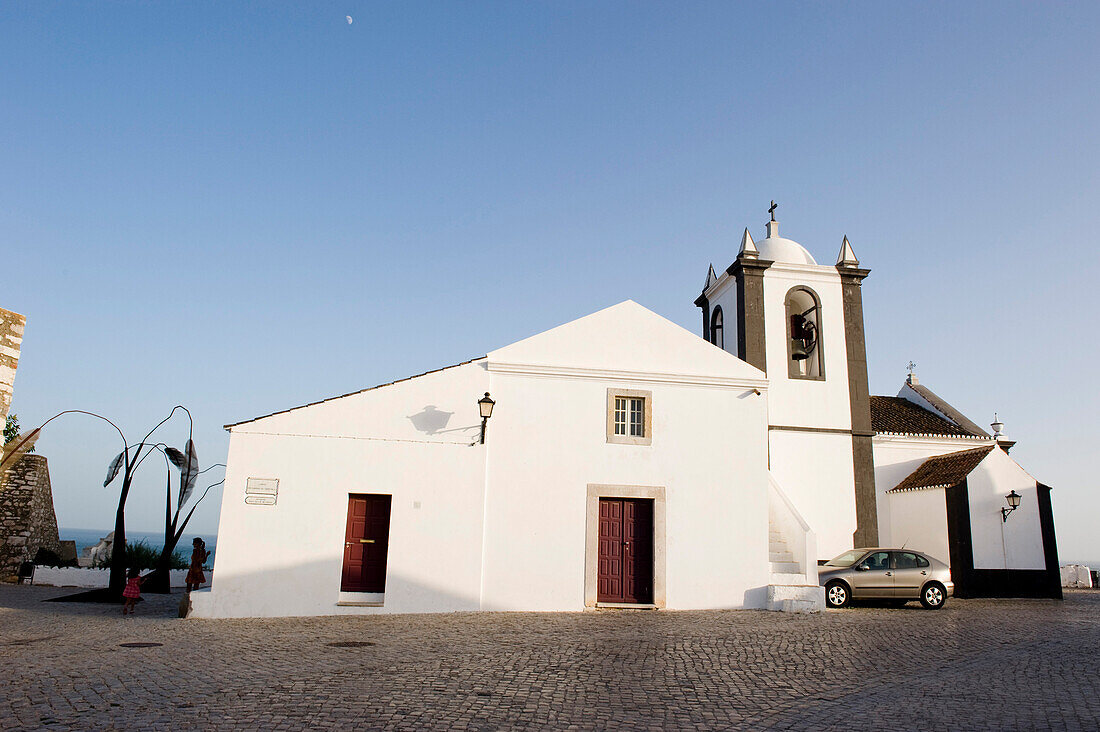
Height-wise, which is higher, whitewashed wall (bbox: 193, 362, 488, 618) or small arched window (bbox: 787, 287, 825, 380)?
small arched window (bbox: 787, 287, 825, 380)

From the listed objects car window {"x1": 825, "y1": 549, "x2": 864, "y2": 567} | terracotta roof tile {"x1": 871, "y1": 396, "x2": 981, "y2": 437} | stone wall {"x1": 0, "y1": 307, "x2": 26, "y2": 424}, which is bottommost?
car window {"x1": 825, "y1": 549, "x2": 864, "y2": 567}

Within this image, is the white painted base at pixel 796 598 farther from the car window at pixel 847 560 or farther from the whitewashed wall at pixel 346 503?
the whitewashed wall at pixel 346 503

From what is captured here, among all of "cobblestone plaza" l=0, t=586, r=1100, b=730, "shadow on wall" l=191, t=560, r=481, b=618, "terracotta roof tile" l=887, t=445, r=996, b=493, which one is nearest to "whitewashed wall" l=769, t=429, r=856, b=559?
"terracotta roof tile" l=887, t=445, r=996, b=493

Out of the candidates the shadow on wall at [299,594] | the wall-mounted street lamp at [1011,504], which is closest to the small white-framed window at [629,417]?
the shadow on wall at [299,594]

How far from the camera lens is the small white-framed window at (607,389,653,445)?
1429 cm

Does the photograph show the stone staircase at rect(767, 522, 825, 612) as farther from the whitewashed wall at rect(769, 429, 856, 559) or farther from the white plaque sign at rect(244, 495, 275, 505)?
the white plaque sign at rect(244, 495, 275, 505)

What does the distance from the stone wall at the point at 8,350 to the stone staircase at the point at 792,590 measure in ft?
40.0

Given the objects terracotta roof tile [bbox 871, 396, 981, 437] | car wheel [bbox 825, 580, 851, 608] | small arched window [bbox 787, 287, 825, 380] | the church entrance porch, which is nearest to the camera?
the church entrance porch

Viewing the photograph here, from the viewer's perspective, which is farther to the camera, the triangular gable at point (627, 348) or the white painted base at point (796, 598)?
the triangular gable at point (627, 348)

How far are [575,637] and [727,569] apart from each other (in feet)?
15.8

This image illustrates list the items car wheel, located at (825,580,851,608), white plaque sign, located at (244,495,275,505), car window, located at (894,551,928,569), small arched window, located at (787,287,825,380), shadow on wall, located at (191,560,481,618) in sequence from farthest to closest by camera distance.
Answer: small arched window, located at (787,287,825,380) → car window, located at (894,551,928,569) → car wheel, located at (825,580,851,608) → white plaque sign, located at (244,495,275,505) → shadow on wall, located at (191,560,481,618)

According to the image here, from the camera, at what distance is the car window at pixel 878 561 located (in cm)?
1520

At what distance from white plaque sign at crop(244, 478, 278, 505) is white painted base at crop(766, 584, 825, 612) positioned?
30.0 ft

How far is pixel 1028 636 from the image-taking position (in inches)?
447
